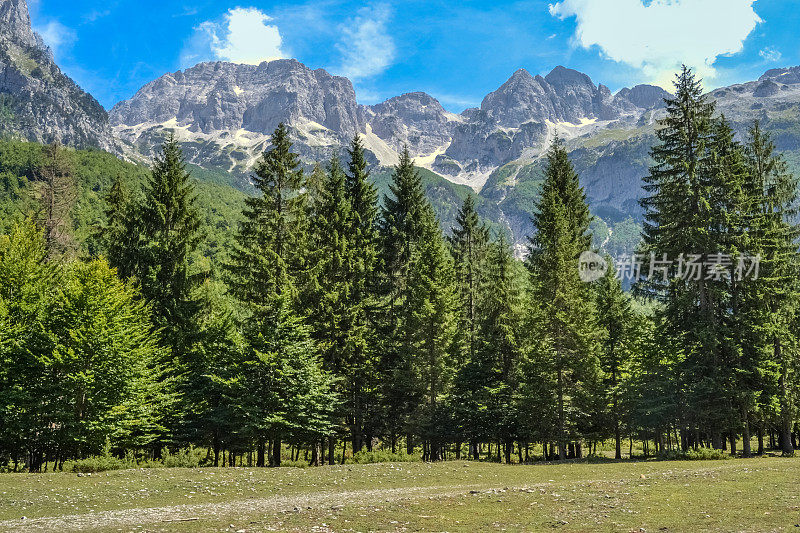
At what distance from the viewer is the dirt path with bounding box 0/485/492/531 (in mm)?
12109

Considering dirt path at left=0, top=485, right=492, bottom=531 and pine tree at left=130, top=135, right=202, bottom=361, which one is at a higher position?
pine tree at left=130, top=135, right=202, bottom=361

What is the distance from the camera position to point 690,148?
35000mm

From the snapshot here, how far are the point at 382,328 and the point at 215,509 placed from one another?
25.1 meters

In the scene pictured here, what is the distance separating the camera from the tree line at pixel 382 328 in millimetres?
27603

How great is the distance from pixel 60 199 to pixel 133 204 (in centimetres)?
1994

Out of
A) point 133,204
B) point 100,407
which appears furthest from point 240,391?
point 133,204

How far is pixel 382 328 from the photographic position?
38.9 meters

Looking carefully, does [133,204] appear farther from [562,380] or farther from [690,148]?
[690,148]

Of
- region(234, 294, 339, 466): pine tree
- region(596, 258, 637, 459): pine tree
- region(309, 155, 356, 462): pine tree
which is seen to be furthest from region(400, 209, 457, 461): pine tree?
region(596, 258, 637, 459): pine tree

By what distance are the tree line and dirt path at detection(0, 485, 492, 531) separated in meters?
12.2

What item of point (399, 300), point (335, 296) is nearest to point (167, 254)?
point (335, 296)

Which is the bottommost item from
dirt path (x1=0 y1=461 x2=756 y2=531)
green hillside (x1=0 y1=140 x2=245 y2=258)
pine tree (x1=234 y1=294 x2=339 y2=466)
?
dirt path (x1=0 y1=461 x2=756 y2=531)

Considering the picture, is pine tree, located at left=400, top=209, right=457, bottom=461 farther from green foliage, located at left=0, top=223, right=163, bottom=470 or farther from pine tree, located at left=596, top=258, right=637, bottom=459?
green foliage, located at left=0, top=223, right=163, bottom=470

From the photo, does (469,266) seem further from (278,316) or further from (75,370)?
(75,370)
